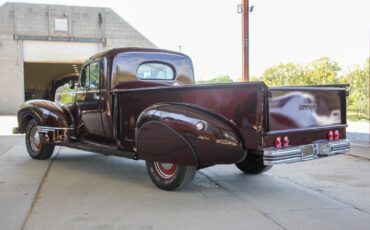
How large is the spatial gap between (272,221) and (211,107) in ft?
4.78

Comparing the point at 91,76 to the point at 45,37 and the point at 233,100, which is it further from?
the point at 45,37

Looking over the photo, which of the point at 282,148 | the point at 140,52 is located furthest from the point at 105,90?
the point at 282,148

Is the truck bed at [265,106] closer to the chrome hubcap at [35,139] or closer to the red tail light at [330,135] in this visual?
the red tail light at [330,135]

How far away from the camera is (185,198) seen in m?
5.26

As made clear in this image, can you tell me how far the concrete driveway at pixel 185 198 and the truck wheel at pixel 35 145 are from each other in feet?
1.25

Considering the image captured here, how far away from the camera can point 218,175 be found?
673cm

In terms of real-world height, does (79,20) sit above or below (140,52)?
above

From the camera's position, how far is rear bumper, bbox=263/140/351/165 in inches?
184

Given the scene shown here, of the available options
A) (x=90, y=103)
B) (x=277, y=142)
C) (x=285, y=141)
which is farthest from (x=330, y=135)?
(x=90, y=103)

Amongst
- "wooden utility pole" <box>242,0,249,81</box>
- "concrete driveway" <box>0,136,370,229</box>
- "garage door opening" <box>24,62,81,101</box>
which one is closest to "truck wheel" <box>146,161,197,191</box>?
"concrete driveway" <box>0,136,370,229</box>

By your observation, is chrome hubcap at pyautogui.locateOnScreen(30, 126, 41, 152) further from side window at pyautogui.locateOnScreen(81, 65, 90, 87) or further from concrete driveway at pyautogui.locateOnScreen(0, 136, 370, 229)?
side window at pyautogui.locateOnScreen(81, 65, 90, 87)

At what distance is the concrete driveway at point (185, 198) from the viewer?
4.29m

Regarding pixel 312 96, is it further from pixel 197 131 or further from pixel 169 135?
pixel 169 135

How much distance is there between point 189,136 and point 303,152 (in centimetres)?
136
